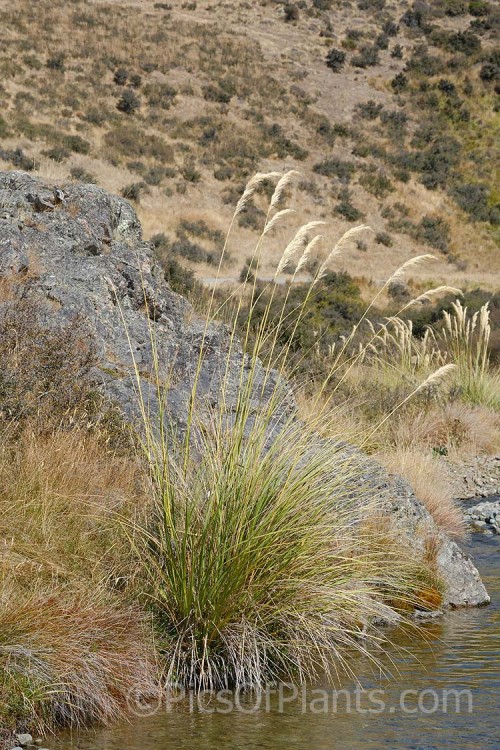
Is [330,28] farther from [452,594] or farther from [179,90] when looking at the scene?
[452,594]

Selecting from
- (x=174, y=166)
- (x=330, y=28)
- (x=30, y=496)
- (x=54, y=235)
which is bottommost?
(x=174, y=166)

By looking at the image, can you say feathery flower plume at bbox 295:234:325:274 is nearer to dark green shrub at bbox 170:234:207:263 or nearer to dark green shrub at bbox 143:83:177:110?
dark green shrub at bbox 170:234:207:263

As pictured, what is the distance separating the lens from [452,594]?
6.75 m

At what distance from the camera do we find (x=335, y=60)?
2324 inches

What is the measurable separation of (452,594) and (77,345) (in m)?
3.43

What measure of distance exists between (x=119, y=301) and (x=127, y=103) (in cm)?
4213

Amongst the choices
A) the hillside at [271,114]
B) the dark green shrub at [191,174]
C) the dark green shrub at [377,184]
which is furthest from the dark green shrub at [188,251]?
the dark green shrub at [377,184]

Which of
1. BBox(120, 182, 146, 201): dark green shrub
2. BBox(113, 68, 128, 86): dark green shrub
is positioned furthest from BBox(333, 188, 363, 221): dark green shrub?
BBox(113, 68, 128, 86): dark green shrub

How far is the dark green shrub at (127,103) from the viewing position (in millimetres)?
47219

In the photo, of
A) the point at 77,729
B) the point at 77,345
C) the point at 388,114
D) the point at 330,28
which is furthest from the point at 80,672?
the point at 330,28

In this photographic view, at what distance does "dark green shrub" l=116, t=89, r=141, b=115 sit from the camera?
155 feet

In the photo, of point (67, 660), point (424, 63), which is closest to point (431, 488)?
point (67, 660)

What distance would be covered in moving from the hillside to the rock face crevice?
2190 centimetres

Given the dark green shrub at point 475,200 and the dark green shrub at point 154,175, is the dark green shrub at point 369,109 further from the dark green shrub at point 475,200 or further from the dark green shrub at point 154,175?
the dark green shrub at point 154,175
